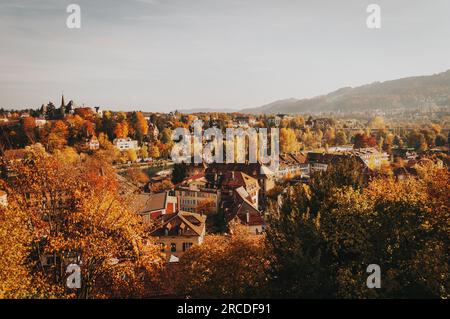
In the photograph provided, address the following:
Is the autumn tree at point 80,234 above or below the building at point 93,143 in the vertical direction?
below

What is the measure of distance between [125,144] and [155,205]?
4082 centimetres

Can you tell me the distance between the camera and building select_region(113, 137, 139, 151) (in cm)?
6266

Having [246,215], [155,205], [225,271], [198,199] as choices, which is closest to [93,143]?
[198,199]

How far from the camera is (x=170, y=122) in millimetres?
87312

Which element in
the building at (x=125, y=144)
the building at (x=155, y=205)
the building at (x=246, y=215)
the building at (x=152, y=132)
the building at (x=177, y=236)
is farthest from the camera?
the building at (x=152, y=132)

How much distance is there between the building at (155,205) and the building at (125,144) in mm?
35847

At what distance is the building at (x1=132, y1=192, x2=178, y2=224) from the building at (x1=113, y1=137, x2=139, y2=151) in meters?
35.8

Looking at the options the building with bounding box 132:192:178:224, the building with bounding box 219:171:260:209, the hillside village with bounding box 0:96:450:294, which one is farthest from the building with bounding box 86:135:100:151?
the building with bounding box 132:192:178:224

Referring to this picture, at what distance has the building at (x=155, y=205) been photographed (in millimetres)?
24217

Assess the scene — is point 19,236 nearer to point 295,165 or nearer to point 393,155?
point 295,165

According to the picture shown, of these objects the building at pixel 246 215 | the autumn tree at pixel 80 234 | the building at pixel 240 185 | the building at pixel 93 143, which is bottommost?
the building at pixel 246 215

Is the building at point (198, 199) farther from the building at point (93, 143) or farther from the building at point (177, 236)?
the building at point (93, 143)

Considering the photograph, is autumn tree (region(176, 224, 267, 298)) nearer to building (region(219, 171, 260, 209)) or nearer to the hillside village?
the hillside village

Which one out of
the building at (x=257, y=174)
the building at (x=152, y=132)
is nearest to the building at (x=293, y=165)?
the building at (x=257, y=174)
